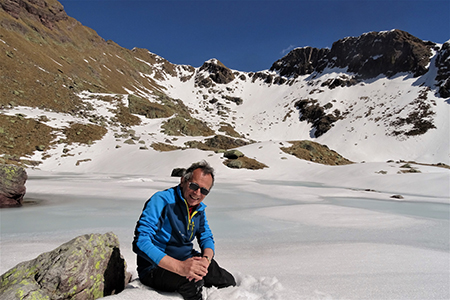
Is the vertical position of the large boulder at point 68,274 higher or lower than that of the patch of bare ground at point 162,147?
lower

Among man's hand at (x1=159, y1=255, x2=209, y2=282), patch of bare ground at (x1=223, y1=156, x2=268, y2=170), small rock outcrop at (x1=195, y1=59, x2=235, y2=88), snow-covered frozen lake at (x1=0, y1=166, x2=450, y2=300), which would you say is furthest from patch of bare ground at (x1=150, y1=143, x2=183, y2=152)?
small rock outcrop at (x1=195, y1=59, x2=235, y2=88)

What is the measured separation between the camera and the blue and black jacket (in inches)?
79.7

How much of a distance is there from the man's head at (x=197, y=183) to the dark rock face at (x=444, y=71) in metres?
67.8

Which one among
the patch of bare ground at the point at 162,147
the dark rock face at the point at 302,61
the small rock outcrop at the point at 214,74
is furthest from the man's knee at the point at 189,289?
the small rock outcrop at the point at 214,74

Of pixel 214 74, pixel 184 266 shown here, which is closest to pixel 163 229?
pixel 184 266

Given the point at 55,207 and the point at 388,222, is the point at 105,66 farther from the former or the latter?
the point at 388,222

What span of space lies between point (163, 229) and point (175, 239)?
168mm

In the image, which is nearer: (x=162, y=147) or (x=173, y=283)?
(x=173, y=283)

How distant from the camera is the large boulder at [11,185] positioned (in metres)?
6.54

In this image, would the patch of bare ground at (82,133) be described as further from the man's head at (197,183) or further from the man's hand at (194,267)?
the man's hand at (194,267)

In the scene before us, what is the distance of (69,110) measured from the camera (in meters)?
34.1

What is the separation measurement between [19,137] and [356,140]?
57.9 meters

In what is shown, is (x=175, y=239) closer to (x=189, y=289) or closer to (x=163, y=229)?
(x=163, y=229)

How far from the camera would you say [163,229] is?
7.28ft
